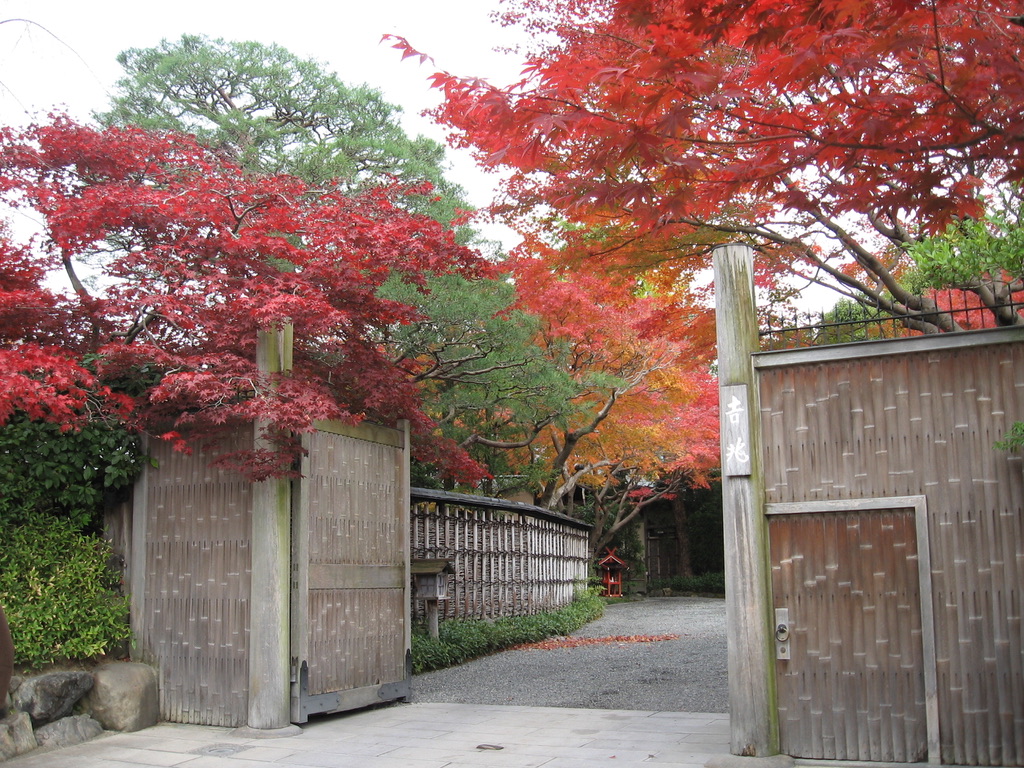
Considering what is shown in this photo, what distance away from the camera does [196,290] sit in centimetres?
770

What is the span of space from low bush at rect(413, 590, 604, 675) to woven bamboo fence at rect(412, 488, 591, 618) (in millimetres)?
246

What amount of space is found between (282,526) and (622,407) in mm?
12303

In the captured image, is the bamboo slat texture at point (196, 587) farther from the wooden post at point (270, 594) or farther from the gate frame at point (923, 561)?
the gate frame at point (923, 561)

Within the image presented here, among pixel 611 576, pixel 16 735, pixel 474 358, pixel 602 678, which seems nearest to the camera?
pixel 16 735

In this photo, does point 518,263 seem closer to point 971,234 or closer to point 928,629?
point 971,234

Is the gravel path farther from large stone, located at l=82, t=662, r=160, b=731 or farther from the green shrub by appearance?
the green shrub

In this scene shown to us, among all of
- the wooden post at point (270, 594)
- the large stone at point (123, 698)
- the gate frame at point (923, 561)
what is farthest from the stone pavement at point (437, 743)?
the gate frame at point (923, 561)

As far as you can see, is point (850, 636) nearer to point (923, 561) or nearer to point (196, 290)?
point (923, 561)

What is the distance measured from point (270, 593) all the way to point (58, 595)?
1.81 m

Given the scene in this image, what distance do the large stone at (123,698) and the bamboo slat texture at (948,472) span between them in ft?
17.9

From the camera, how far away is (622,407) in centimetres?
1931

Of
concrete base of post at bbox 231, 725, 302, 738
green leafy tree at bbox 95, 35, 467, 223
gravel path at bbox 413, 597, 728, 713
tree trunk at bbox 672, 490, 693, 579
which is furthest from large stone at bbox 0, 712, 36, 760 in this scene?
tree trunk at bbox 672, 490, 693, 579

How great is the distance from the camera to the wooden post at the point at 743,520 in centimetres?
609

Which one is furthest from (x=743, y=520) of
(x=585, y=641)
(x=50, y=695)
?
(x=585, y=641)
